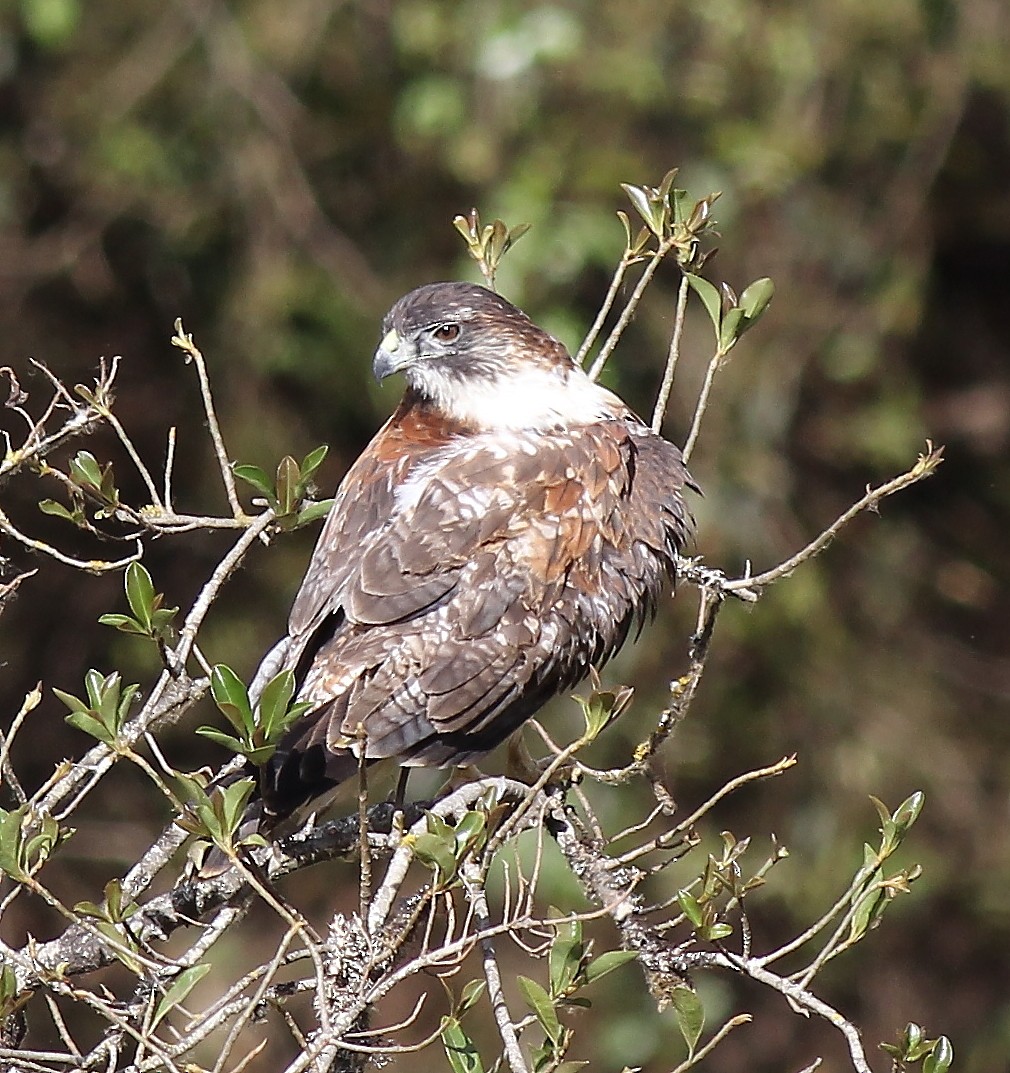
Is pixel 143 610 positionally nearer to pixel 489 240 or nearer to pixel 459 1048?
pixel 459 1048

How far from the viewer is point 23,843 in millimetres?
2180

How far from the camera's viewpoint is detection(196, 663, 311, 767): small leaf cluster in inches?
80.5

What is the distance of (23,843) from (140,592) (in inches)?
13.5

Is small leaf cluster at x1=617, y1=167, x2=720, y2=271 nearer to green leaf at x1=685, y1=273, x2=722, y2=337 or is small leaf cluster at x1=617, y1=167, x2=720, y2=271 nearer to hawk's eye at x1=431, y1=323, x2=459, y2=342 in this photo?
green leaf at x1=685, y1=273, x2=722, y2=337

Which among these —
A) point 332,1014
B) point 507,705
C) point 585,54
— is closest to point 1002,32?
point 585,54

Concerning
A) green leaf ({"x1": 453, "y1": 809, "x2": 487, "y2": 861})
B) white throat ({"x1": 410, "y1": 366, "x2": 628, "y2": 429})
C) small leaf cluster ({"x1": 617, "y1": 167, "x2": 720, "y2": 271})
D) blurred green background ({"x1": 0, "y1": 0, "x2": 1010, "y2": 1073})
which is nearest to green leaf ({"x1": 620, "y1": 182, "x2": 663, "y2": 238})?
small leaf cluster ({"x1": 617, "y1": 167, "x2": 720, "y2": 271})

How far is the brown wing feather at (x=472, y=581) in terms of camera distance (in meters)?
3.14

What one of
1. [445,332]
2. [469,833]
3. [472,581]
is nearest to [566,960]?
[469,833]

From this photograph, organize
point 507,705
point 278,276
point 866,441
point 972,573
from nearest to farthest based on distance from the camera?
1. point 507,705
2. point 278,276
3. point 866,441
4. point 972,573

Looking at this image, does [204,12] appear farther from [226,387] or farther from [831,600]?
[831,600]

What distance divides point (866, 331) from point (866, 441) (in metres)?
0.49

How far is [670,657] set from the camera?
248 inches

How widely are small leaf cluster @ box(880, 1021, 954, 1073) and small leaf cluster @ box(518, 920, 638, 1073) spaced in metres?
0.38

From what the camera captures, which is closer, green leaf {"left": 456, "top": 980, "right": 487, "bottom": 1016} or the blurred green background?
green leaf {"left": 456, "top": 980, "right": 487, "bottom": 1016}
